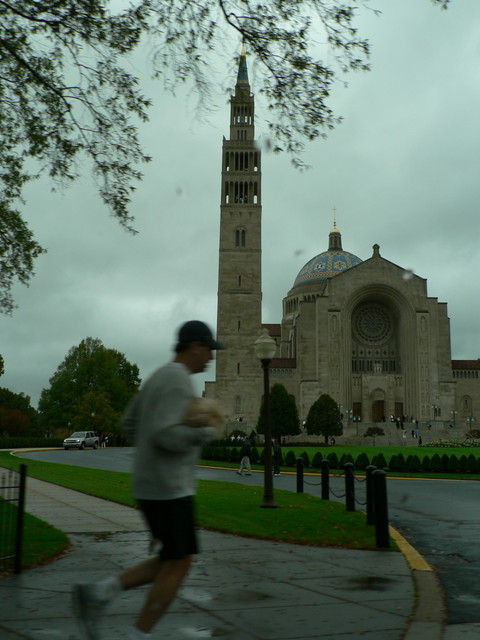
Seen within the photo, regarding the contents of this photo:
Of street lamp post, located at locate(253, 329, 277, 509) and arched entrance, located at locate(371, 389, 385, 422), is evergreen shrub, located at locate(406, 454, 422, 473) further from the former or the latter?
arched entrance, located at locate(371, 389, 385, 422)

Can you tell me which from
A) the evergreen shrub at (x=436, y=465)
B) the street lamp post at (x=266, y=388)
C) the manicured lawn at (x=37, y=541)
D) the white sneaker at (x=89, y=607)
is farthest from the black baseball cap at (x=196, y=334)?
the evergreen shrub at (x=436, y=465)

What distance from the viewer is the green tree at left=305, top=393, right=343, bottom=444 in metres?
59.0

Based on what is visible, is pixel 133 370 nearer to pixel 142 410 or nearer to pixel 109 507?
pixel 109 507

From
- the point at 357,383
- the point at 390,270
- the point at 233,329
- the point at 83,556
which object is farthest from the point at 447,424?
the point at 83,556

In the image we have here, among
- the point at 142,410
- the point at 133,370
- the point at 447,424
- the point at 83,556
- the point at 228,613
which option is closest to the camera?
the point at 142,410

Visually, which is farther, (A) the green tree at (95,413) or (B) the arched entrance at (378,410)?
(B) the arched entrance at (378,410)

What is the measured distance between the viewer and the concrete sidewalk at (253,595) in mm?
4629

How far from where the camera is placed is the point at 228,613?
5059 mm

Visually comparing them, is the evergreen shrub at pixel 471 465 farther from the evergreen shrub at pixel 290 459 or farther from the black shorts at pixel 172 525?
the black shorts at pixel 172 525

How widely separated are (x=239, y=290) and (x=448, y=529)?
62.1 meters

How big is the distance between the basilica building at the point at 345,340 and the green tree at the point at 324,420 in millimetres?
10022

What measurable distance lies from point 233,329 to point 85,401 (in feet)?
58.1

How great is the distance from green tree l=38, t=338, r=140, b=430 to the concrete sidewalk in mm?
61656

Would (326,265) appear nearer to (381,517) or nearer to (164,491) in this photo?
(381,517)
